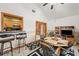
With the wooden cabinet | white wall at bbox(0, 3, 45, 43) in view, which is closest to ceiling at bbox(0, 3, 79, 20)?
white wall at bbox(0, 3, 45, 43)

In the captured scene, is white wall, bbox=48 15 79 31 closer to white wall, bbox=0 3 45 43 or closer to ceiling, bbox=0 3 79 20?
ceiling, bbox=0 3 79 20

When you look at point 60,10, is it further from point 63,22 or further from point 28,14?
point 28,14

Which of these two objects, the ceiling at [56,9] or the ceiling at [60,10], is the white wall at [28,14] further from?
the ceiling at [60,10]

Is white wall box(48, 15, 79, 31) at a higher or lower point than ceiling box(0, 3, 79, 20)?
lower

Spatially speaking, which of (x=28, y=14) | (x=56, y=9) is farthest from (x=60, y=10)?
(x=28, y=14)

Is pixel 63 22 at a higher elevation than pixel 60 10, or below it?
below

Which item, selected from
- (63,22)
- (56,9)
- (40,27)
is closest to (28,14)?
(40,27)

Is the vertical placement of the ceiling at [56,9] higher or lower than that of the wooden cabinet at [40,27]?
higher

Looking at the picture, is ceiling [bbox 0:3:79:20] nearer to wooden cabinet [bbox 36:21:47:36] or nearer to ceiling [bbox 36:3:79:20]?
ceiling [bbox 36:3:79:20]

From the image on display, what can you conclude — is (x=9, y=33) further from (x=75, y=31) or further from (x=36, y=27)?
(x=75, y=31)

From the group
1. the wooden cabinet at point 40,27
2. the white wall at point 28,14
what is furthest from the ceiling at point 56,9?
the wooden cabinet at point 40,27

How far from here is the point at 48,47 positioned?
2227 millimetres

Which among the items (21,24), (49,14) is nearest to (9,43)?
(21,24)

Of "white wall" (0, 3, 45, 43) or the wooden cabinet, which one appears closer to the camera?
"white wall" (0, 3, 45, 43)
